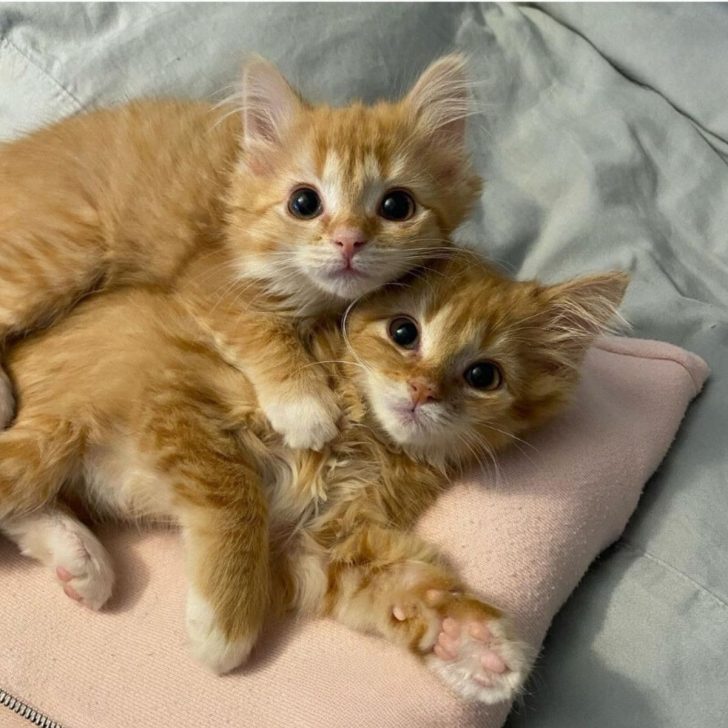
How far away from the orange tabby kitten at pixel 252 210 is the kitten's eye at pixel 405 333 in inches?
3.0

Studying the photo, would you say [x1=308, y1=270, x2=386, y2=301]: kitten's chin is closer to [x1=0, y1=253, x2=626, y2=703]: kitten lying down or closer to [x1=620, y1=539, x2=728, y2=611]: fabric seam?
[x1=0, y1=253, x2=626, y2=703]: kitten lying down

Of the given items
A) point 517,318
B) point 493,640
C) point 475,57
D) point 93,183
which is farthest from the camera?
point 475,57

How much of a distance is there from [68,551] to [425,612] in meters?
0.55

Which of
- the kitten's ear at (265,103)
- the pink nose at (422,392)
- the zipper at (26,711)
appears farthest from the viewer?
the kitten's ear at (265,103)

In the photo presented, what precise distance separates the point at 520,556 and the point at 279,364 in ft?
1.65

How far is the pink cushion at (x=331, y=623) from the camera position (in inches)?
44.0

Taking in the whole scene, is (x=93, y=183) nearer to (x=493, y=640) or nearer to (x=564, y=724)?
(x=493, y=640)

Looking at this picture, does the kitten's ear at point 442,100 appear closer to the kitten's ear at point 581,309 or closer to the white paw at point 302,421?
the kitten's ear at point 581,309

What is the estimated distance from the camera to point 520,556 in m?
1.28

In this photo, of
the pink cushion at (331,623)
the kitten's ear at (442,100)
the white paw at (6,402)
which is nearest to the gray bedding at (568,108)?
the pink cushion at (331,623)

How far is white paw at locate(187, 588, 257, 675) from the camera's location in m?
1.13

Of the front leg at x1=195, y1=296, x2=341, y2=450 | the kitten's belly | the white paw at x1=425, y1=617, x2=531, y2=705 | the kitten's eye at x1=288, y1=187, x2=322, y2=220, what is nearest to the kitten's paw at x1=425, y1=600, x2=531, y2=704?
the white paw at x1=425, y1=617, x2=531, y2=705

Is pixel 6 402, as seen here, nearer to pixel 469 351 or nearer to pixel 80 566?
pixel 80 566

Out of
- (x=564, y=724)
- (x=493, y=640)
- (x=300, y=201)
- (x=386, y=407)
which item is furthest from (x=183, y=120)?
(x=564, y=724)
